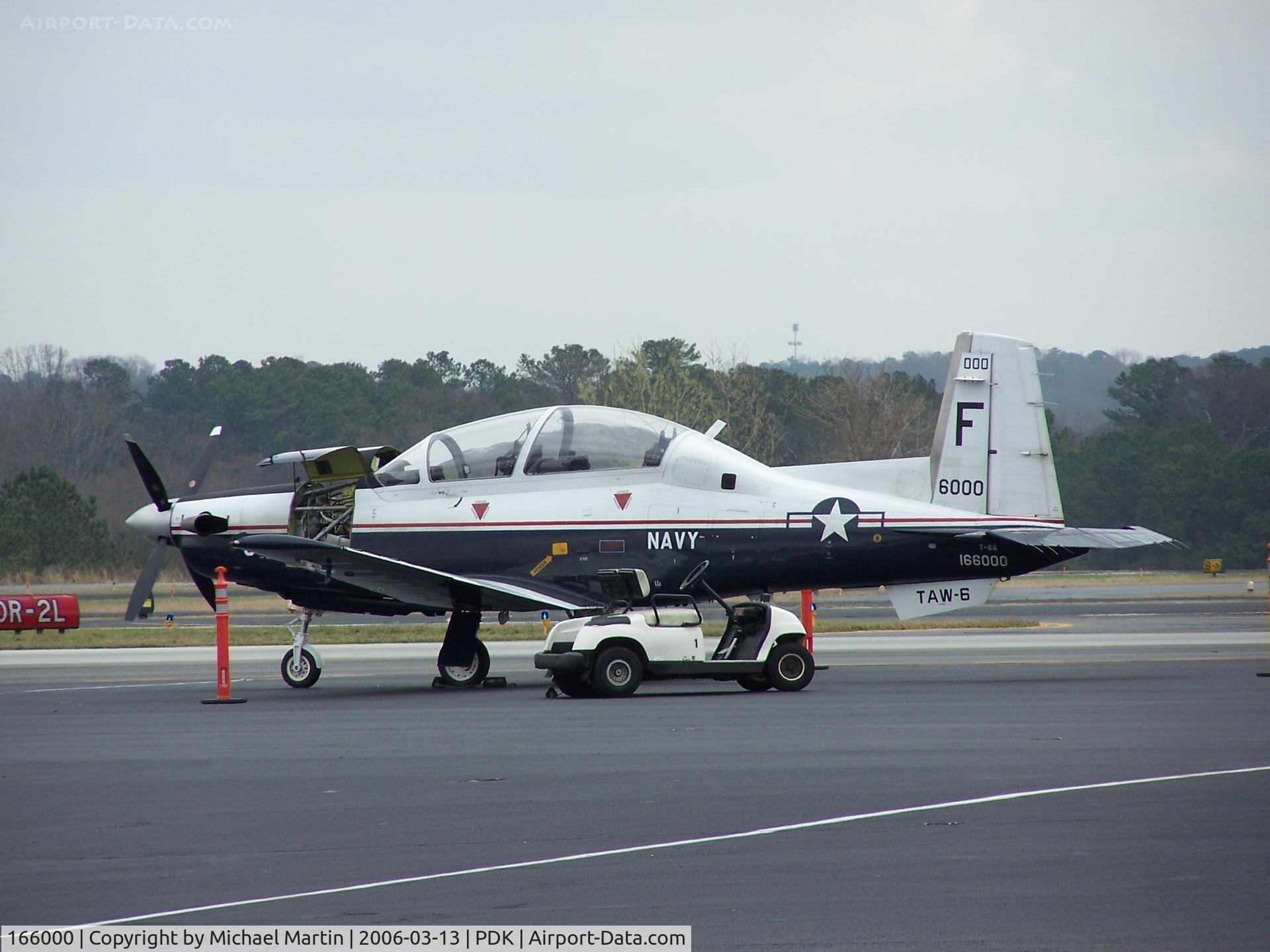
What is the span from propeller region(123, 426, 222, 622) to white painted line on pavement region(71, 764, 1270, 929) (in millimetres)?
11007

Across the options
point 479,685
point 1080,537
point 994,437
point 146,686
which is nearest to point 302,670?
point 479,685

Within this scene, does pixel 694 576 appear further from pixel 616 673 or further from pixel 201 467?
pixel 201 467

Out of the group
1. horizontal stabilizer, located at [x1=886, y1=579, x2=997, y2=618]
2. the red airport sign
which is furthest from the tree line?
horizontal stabilizer, located at [x1=886, y1=579, x2=997, y2=618]

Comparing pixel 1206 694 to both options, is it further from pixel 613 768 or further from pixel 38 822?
pixel 38 822

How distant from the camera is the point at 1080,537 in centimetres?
1561

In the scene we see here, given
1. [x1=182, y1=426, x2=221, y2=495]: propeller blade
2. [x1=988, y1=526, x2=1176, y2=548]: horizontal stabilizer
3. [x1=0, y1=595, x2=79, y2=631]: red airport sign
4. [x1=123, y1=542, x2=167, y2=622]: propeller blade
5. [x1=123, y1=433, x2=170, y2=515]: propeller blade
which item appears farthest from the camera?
[x1=0, y1=595, x2=79, y2=631]: red airport sign

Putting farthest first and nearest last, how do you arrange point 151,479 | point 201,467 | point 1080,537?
1. point 201,467
2. point 151,479
3. point 1080,537

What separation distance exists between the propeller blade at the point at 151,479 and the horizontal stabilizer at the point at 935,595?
918cm

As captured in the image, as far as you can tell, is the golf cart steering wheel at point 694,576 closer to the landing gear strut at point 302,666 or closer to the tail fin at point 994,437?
the tail fin at point 994,437

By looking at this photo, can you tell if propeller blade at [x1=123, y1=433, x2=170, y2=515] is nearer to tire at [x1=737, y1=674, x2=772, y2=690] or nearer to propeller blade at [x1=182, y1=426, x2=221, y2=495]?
propeller blade at [x1=182, y1=426, x2=221, y2=495]

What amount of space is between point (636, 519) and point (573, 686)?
95.6 inches

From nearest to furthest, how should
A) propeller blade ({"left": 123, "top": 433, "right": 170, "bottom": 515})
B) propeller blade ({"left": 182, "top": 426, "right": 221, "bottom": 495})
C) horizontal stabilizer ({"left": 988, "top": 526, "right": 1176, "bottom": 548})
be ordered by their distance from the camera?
horizontal stabilizer ({"left": 988, "top": 526, "right": 1176, "bottom": 548}), propeller blade ({"left": 123, "top": 433, "right": 170, "bottom": 515}), propeller blade ({"left": 182, "top": 426, "right": 221, "bottom": 495})

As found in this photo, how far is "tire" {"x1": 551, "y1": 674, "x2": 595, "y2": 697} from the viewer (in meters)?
14.8

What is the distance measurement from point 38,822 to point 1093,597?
1412 inches
